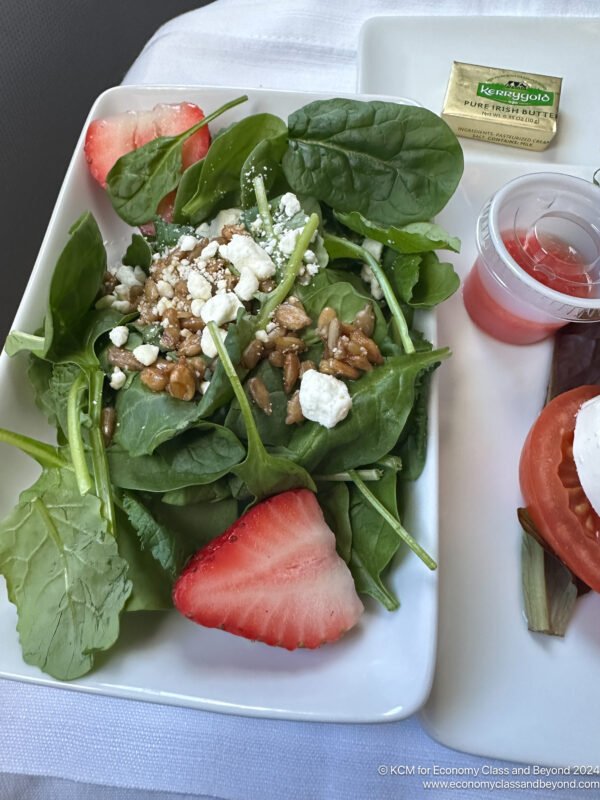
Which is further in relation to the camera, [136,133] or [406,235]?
[136,133]

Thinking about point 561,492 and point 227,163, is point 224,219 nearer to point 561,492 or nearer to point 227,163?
point 227,163

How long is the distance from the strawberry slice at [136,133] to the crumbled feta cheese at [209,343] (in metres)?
0.32

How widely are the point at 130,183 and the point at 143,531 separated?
1.66 ft

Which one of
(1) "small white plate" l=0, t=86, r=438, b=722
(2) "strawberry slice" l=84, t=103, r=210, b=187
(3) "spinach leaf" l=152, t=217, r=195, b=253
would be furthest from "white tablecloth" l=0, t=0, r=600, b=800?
(2) "strawberry slice" l=84, t=103, r=210, b=187

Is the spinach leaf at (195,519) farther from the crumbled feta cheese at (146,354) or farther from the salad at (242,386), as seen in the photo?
the crumbled feta cheese at (146,354)

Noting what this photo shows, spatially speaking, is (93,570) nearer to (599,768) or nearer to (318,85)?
(599,768)

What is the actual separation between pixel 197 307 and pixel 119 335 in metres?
0.11

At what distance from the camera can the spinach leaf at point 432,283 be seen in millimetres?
830

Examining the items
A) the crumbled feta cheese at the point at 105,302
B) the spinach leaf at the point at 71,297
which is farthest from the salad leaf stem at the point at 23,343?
the crumbled feta cheese at the point at 105,302

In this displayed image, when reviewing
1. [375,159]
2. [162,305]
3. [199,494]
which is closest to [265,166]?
[375,159]

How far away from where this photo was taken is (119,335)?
83cm

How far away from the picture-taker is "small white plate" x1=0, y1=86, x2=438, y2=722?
70cm

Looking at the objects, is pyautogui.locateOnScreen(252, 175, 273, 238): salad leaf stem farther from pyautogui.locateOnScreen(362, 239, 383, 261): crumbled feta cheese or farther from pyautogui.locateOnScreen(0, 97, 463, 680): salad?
pyautogui.locateOnScreen(362, 239, 383, 261): crumbled feta cheese

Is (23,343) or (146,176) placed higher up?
(146,176)
